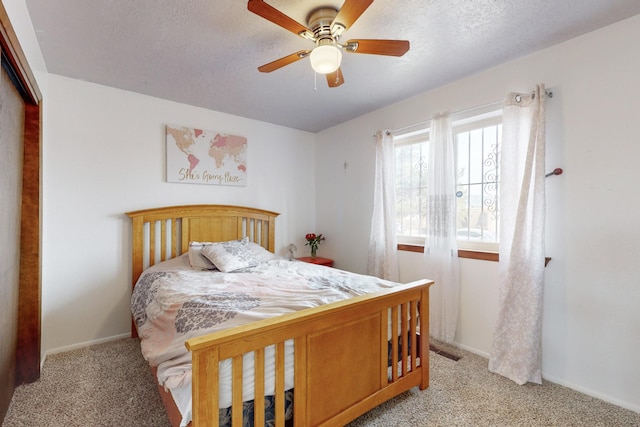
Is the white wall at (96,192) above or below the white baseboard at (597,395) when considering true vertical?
above

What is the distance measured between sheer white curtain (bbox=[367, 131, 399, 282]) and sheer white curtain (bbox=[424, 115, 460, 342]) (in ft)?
1.28

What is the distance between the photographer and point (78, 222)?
2600 mm

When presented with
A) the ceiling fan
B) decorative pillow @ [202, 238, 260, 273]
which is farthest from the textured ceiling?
decorative pillow @ [202, 238, 260, 273]

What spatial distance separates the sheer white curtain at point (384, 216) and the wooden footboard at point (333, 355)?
114 centimetres

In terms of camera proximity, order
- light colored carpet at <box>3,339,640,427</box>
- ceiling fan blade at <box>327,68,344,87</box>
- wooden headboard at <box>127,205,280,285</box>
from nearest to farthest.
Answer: light colored carpet at <box>3,339,640,427</box> → ceiling fan blade at <box>327,68,344,87</box> → wooden headboard at <box>127,205,280,285</box>

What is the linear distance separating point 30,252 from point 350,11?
8.36 ft

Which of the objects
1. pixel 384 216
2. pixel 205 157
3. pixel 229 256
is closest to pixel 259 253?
pixel 229 256

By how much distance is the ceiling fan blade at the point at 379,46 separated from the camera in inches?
64.4

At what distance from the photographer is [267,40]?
1.99 m

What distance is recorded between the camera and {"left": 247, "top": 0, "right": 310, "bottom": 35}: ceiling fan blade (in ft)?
4.31

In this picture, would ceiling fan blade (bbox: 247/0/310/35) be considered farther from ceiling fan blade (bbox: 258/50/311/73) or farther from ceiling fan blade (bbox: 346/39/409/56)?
ceiling fan blade (bbox: 346/39/409/56)

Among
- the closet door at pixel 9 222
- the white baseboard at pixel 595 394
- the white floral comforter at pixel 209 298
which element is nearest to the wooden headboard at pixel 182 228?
the white floral comforter at pixel 209 298

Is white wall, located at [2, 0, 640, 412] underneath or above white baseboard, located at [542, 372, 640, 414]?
above

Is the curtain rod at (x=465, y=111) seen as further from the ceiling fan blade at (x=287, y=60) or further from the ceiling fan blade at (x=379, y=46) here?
the ceiling fan blade at (x=287, y=60)
